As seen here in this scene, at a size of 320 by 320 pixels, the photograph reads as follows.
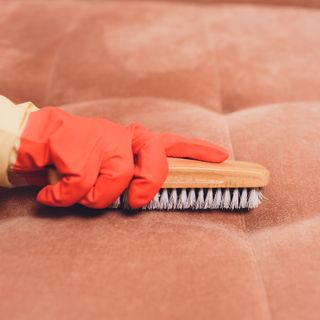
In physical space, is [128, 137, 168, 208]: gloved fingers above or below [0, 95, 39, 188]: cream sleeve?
below

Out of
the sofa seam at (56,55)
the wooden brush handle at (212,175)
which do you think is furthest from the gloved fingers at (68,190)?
the sofa seam at (56,55)

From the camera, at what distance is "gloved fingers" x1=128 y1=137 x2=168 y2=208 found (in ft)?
2.34

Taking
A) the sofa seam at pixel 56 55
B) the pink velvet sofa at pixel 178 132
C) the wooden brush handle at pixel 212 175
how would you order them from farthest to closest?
the sofa seam at pixel 56 55 < the wooden brush handle at pixel 212 175 < the pink velvet sofa at pixel 178 132

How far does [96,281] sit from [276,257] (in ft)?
0.86

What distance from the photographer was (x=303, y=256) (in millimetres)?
688

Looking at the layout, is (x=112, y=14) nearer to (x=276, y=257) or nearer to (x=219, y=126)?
(x=219, y=126)

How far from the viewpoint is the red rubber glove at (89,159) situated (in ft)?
2.26

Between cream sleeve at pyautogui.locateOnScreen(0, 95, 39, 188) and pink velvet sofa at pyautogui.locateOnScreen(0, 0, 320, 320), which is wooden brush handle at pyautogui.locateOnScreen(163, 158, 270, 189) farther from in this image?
cream sleeve at pyautogui.locateOnScreen(0, 95, 39, 188)

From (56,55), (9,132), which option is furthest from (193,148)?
(56,55)

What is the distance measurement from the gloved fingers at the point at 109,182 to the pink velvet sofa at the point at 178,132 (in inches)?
2.0

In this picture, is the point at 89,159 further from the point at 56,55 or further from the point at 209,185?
the point at 56,55

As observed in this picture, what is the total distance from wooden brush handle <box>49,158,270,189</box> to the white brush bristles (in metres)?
0.01

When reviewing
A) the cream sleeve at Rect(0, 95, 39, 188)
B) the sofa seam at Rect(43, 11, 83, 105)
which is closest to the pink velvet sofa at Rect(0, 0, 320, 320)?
the sofa seam at Rect(43, 11, 83, 105)

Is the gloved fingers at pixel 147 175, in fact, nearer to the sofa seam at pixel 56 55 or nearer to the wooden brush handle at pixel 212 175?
the wooden brush handle at pixel 212 175
